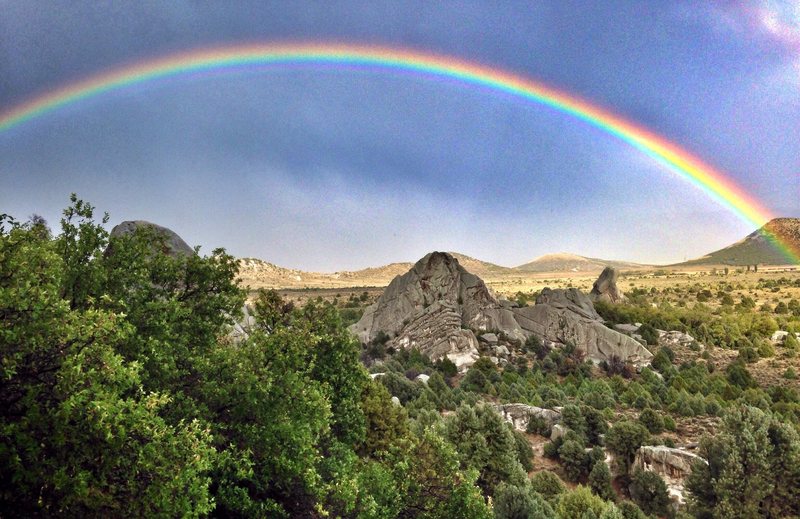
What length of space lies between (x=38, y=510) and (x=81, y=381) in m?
2.99

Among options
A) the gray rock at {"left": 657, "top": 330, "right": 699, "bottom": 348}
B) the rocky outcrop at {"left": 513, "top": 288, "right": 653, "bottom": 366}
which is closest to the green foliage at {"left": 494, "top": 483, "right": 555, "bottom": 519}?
the rocky outcrop at {"left": 513, "top": 288, "right": 653, "bottom": 366}

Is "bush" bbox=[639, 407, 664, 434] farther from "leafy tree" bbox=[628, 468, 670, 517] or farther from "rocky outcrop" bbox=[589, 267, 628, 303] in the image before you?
"rocky outcrop" bbox=[589, 267, 628, 303]

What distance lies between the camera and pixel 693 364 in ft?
184

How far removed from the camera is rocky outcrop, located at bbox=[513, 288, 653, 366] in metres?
60.9

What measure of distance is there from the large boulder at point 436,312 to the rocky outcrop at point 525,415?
70.0 feet

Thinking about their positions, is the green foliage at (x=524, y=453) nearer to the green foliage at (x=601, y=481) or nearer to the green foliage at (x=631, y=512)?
the green foliage at (x=601, y=481)

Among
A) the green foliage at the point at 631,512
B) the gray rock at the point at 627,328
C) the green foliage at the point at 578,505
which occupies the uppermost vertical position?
the gray rock at the point at 627,328

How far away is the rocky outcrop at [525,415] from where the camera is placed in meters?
37.9

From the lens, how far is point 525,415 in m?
38.9

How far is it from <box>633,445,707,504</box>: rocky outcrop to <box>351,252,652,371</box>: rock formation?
98.2 ft

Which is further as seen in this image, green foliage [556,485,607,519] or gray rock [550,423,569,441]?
gray rock [550,423,569,441]

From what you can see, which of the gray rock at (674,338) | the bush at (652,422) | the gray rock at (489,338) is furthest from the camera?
the gray rock at (674,338)

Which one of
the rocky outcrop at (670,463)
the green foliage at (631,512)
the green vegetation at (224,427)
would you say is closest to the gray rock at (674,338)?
the green vegetation at (224,427)

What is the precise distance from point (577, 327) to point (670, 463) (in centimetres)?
3889
